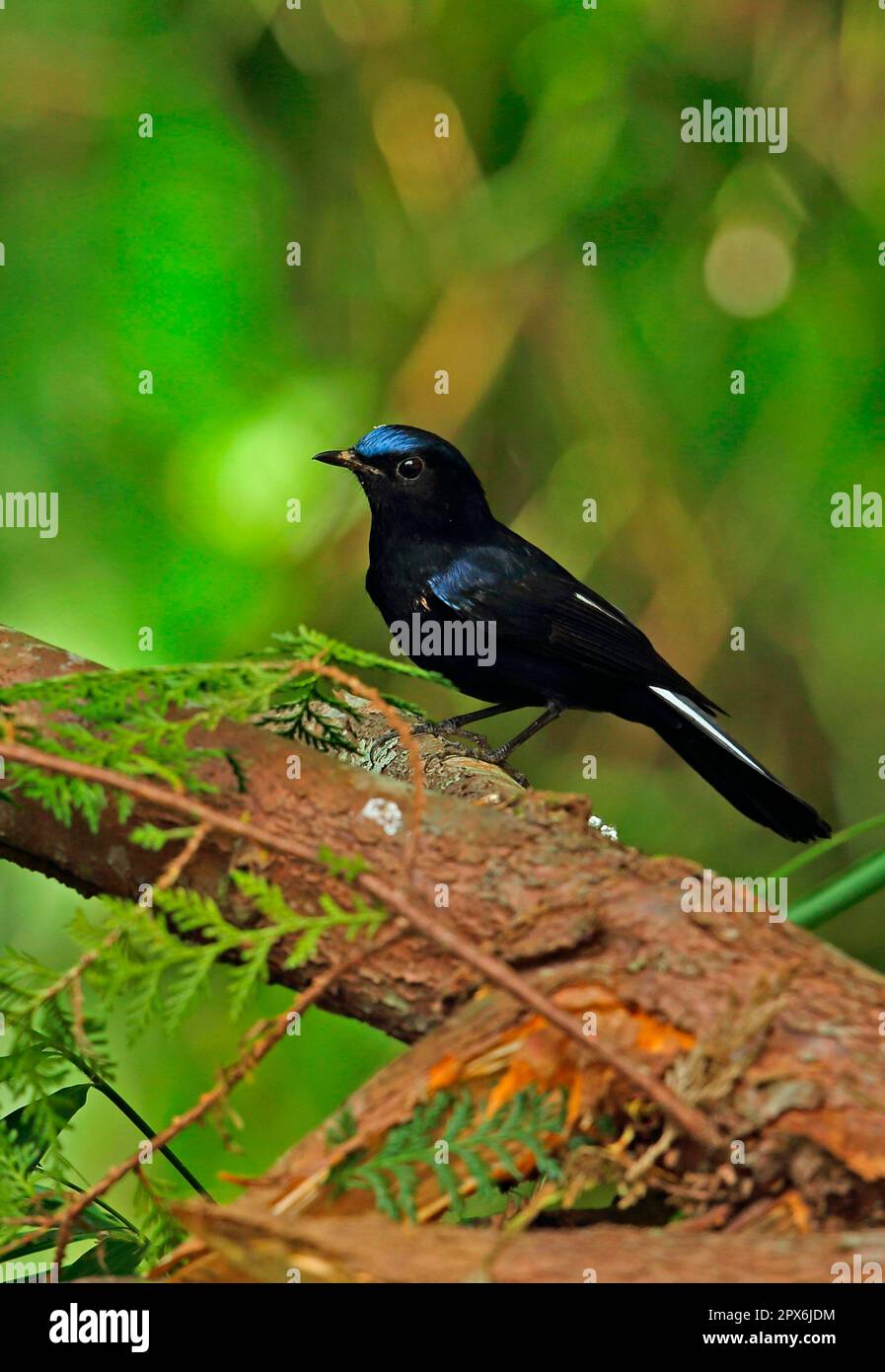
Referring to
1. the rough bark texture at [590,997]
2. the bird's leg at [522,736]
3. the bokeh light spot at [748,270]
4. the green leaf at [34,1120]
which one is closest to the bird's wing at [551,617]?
the bird's leg at [522,736]

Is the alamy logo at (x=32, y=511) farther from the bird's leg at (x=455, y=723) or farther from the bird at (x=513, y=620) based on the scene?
the bird's leg at (x=455, y=723)

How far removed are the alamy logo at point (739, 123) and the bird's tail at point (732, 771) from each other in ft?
5.71

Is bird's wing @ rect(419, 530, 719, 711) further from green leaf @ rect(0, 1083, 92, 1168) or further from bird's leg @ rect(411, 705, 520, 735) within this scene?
green leaf @ rect(0, 1083, 92, 1168)

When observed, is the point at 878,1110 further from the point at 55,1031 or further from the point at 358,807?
the point at 55,1031

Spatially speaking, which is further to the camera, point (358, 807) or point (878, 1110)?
point (358, 807)

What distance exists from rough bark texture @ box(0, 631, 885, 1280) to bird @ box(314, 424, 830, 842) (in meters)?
1.73

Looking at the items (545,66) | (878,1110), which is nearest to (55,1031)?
(878,1110)

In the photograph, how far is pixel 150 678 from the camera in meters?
1.41

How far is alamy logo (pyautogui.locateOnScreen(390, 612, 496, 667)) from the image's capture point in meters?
3.46

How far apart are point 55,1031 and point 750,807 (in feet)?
7.49

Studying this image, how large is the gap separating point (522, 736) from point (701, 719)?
0.45 meters

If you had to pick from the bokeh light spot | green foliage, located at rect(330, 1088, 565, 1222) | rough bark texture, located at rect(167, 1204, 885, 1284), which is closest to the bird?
the bokeh light spot

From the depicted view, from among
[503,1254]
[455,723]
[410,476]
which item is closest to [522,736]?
[455,723]

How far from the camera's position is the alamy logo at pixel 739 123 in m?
4.09
